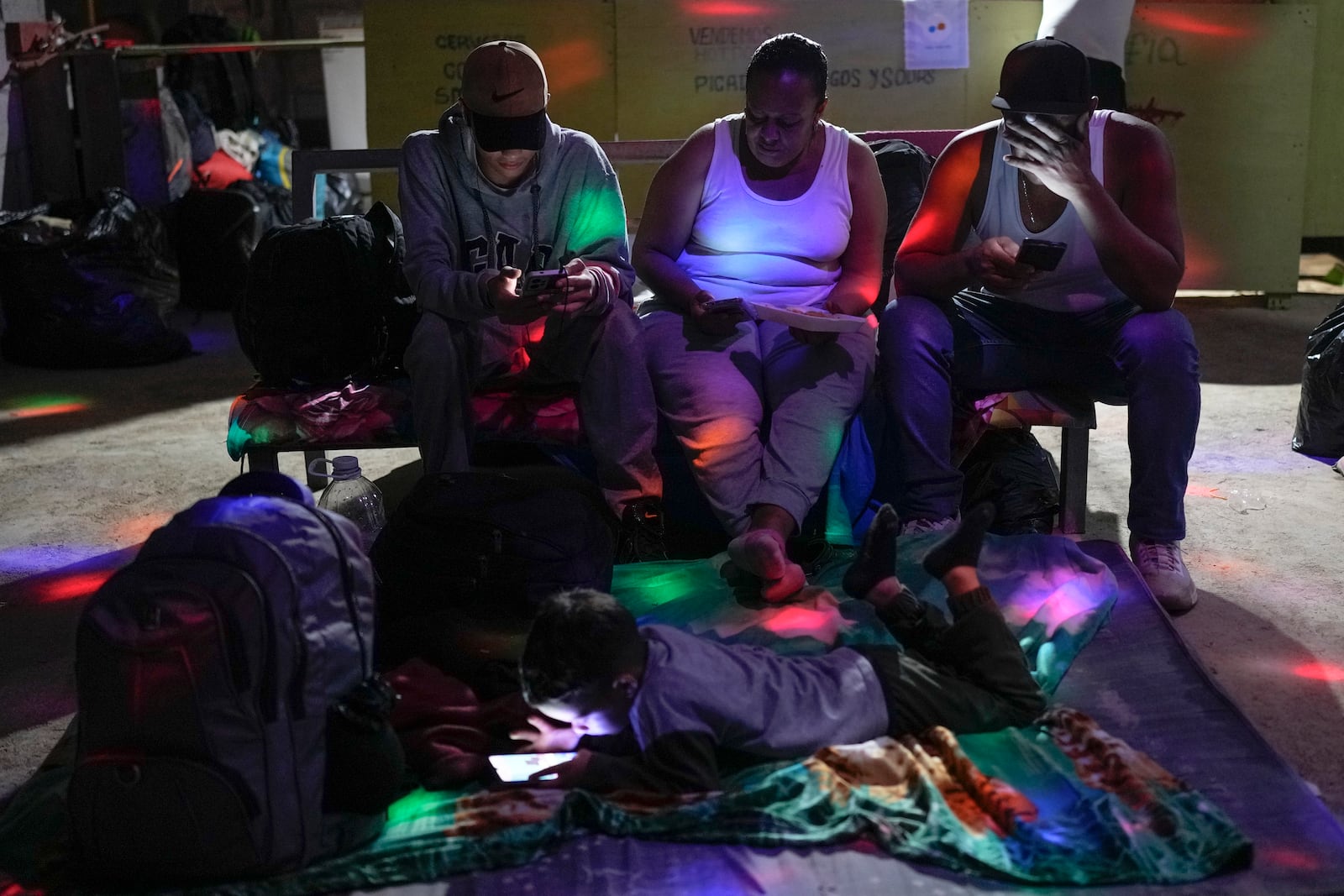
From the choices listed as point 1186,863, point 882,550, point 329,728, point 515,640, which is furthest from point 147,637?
point 1186,863

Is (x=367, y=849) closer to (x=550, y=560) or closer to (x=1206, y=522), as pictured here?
(x=550, y=560)

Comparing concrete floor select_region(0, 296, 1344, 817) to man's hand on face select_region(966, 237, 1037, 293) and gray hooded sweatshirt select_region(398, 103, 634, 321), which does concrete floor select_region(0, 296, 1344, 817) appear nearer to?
man's hand on face select_region(966, 237, 1037, 293)

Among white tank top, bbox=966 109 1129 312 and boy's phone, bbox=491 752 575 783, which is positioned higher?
white tank top, bbox=966 109 1129 312

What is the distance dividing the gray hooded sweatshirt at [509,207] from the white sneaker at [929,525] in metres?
0.82

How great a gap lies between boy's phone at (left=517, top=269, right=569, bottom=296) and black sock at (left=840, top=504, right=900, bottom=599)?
87cm

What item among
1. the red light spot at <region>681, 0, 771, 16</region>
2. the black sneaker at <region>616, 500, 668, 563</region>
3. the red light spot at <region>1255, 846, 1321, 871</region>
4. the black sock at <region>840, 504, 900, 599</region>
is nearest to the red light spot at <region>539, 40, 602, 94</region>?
the red light spot at <region>681, 0, 771, 16</region>

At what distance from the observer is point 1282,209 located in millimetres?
6426

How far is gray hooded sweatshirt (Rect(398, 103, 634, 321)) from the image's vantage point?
3.06 metres

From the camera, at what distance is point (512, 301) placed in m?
2.83

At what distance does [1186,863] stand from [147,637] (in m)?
1.47

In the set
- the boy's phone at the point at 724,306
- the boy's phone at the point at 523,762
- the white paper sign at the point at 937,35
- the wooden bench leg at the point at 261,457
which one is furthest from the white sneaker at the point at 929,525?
the white paper sign at the point at 937,35

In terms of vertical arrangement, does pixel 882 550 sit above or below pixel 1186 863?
above

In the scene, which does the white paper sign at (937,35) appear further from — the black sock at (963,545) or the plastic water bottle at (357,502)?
the black sock at (963,545)

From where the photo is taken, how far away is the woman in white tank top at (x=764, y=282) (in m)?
2.85
